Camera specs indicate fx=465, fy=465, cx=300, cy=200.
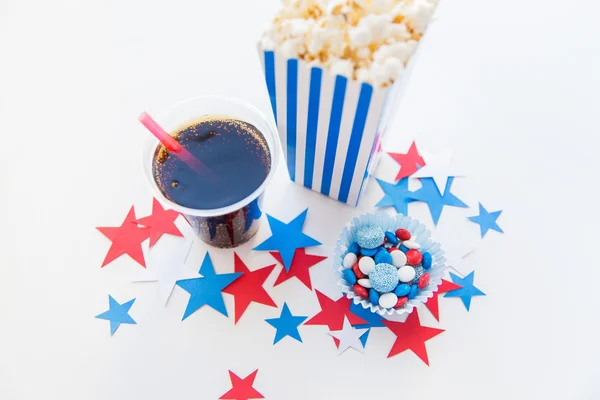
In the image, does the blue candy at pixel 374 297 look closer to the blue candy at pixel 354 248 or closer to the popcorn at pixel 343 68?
the blue candy at pixel 354 248

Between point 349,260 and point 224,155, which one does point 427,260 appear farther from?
point 224,155

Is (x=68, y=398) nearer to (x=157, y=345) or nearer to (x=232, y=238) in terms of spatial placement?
(x=157, y=345)

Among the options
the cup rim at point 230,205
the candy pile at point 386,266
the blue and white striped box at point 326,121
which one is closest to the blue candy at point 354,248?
the candy pile at point 386,266

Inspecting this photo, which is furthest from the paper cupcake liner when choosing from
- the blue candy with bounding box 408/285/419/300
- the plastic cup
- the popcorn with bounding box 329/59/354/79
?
the popcorn with bounding box 329/59/354/79

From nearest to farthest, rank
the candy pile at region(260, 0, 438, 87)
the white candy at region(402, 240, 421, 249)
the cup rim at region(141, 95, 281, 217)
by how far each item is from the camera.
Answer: the candy pile at region(260, 0, 438, 87) < the cup rim at region(141, 95, 281, 217) < the white candy at region(402, 240, 421, 249)

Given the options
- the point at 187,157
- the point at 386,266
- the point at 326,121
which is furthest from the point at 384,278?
the point at 187,157

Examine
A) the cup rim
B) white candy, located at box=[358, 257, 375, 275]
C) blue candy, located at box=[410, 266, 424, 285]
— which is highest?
the cup rim

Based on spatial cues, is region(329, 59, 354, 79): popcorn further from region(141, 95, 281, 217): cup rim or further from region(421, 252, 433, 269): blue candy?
region(421, 252, 433, 269): blue candy
